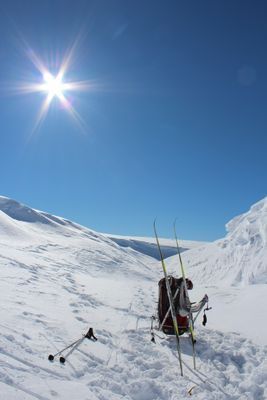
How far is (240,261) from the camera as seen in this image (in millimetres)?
29688

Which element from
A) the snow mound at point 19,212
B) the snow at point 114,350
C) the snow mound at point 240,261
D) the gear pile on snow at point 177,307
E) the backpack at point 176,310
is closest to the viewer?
the snow at point 114,350

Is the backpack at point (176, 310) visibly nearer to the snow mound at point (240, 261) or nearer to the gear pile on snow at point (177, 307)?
the gear pile on snow at point (177, 307)

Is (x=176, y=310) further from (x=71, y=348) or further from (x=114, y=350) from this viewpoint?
(x=71, y=348)

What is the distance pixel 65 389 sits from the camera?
5055 mm

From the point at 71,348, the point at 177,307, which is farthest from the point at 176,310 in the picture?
the point at 71,348

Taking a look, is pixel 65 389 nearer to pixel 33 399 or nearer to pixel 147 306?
pixel 33 399

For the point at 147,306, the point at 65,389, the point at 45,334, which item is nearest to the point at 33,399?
the point at 65,389

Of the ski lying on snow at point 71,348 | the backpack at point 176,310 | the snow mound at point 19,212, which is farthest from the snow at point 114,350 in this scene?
the snow mound at point 19,212

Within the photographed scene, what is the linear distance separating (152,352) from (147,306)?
7501 millimetres

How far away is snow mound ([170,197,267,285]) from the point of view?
2588 centimetres

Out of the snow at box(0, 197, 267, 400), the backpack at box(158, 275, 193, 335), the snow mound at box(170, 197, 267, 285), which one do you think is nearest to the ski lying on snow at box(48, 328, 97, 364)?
the snow at box(0, 197, 267, 400)

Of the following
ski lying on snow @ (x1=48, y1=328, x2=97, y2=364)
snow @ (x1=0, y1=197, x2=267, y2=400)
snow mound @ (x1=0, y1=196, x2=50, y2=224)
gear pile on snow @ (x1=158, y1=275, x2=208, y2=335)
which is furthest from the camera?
snow mound @ (x1=0, y1=196, x2=50, y2=224)

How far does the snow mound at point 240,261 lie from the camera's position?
84.9ft

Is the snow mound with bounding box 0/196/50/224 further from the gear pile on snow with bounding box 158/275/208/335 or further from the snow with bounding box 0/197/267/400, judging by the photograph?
the gear pile on snow with bounding box 158/275/208/335
